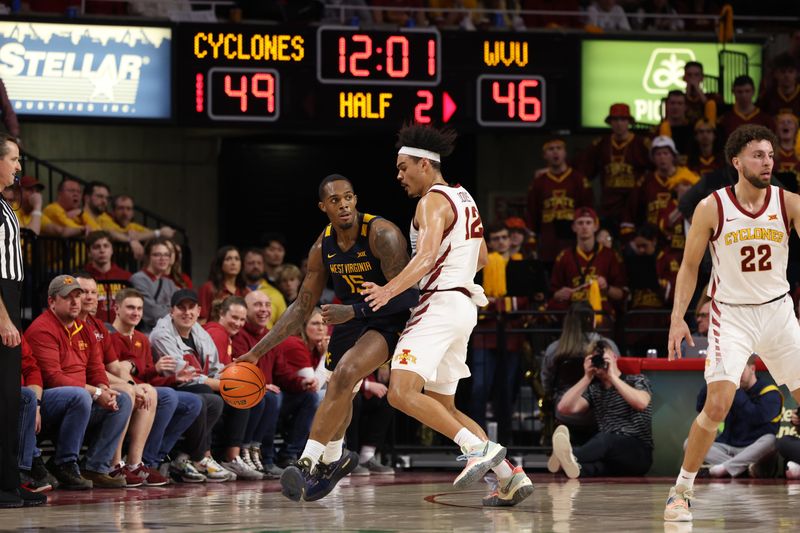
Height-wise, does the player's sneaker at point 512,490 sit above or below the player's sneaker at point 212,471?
above

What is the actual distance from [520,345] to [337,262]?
498cm

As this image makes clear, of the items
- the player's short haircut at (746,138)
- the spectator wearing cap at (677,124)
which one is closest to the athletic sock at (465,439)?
the player's short haircut at (746,138)

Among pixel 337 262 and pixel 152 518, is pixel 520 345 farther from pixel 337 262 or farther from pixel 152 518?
pixel 152 518

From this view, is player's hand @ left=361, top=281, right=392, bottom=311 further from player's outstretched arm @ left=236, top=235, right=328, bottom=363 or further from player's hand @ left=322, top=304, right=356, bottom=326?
player's outstretched arm @ left=236, top=235, right=328, bottom=363

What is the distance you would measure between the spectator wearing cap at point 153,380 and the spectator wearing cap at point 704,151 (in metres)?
7.68

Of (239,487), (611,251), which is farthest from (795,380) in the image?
(611,251)

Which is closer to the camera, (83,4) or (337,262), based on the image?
(337,262)

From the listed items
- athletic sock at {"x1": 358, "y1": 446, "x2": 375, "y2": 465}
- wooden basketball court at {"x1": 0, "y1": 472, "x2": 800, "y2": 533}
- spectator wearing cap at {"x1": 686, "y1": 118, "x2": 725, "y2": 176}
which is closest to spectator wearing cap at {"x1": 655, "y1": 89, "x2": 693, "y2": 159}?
spectator wearing cap at {"x1": 686, "y1": 118, "x2": 725, "y2": 176}

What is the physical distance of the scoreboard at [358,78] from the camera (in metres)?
14.5

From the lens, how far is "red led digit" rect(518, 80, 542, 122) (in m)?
15.0

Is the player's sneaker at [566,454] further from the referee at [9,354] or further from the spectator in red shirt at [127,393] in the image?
the referee at [9,354]

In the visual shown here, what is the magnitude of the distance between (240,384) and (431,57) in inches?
283

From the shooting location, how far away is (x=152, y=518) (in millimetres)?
7414

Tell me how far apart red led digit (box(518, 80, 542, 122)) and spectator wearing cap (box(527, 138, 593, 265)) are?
78 centimetres
